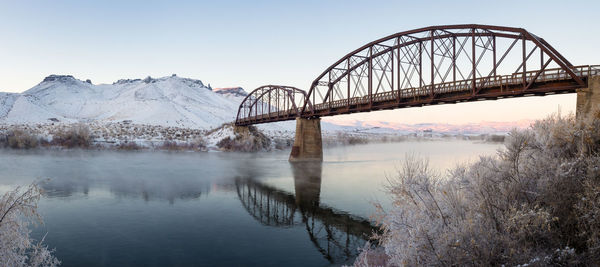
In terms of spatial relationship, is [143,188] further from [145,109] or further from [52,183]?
[145,109]

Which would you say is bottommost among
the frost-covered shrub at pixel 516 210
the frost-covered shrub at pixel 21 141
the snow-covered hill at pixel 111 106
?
the frost-covered shrub at pixel 516 210

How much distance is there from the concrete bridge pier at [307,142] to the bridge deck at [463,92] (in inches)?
59.6

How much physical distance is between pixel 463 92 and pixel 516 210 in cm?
2339

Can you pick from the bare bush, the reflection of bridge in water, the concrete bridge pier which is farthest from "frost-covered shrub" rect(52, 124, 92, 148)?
the reflection of bridge in water

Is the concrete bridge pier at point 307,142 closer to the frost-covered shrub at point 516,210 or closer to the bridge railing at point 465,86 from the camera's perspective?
the bridge railing at point 465,86

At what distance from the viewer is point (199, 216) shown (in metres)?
17.4

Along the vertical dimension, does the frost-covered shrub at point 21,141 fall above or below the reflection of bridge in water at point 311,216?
above

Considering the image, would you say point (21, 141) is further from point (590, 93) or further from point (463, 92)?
point (590, 93)

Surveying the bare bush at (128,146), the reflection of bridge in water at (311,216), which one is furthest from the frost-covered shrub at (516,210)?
the bare bush at (128,146)

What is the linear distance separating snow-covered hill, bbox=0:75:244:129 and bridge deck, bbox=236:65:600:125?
78.8 meters

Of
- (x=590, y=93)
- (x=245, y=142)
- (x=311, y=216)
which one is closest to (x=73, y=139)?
(x=245, y=142)

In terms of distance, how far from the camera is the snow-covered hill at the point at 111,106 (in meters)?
120

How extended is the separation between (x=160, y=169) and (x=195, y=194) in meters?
14.0

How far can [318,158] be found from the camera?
156 feet
